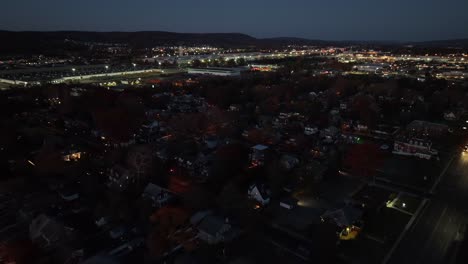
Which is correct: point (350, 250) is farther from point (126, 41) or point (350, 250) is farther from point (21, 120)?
point (126, 41)

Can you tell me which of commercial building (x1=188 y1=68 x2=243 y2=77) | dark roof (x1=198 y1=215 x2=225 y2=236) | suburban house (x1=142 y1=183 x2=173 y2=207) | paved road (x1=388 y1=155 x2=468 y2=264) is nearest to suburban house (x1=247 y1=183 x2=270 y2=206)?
dark roof (x1=198 y1=215 x2=225 y2=236)

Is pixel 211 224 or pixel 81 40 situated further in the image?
pixel 81 40

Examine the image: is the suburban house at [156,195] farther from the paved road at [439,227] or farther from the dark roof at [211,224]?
the paved road at [439,227]

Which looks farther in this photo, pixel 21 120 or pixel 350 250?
pixel 21 120

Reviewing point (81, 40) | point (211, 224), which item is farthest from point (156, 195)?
point (81, 40)

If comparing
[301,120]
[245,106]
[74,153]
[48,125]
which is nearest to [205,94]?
[245,106]

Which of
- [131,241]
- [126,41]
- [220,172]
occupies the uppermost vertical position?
[126,41]

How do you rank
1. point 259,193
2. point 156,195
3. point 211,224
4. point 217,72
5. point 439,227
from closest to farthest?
point 211,224 → point 439,227 → point 156,195 → point 259,193 → point 217,72

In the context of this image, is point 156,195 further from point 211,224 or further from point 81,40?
point 81,40

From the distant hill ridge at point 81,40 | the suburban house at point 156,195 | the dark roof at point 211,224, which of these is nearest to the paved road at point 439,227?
the dark roof at point 211,224
